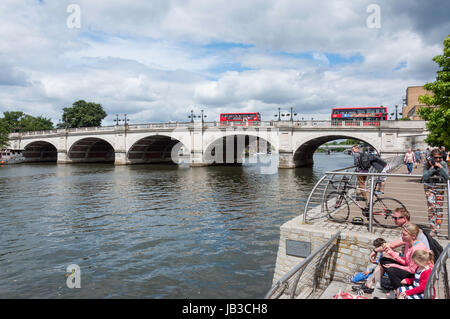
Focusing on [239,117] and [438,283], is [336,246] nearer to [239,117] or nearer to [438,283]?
[438,283]

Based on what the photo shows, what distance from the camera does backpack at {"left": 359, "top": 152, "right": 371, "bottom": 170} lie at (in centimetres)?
945

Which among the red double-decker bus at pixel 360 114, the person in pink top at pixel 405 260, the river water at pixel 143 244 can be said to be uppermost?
the red double-decker bus at pixel 360 114

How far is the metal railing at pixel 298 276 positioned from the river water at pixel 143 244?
2.18 meters

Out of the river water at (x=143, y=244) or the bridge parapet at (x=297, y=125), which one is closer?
the river water at (x=143, y=244)

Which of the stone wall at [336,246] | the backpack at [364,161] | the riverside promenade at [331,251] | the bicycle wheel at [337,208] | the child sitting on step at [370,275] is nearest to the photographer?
the child sitting on step at [370,275]

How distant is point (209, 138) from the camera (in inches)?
1859

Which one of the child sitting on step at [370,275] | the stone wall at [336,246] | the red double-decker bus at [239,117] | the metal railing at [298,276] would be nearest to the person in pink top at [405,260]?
the child sitting on step at [370,275]

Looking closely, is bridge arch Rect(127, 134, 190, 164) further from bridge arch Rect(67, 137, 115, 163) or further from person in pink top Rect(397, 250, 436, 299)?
person in pink top Rect(397, 250, 436, 299)

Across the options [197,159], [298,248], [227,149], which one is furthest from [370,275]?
[227,149]

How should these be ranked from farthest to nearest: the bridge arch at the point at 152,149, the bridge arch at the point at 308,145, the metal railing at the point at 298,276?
the bridge arch at the point at 152,149, the bridge arch at the point at 308,145, the metal railing at the point at 298,276

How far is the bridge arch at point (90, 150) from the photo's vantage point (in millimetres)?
60856

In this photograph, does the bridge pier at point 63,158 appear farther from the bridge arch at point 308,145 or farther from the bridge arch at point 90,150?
the bridge arch at point 308,145

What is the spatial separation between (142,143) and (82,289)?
49.2 meters

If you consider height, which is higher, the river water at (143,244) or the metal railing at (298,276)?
the metal railing at (298,276)
